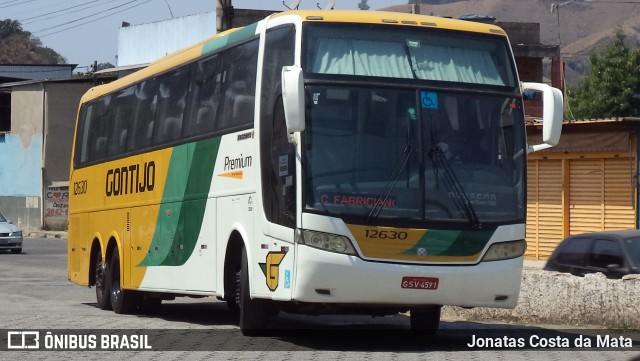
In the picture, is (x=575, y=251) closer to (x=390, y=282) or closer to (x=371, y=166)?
(x=390, y=282)

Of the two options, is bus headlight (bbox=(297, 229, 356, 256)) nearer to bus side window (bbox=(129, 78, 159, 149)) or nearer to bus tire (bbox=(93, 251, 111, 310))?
bus side window (bbox=(129, 78, 159, 149))

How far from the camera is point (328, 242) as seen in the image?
12.3m

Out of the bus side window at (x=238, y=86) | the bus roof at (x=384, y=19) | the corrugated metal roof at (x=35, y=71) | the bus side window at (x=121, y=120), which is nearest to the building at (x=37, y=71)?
the corrugated metal roof at (x=35, y=71)

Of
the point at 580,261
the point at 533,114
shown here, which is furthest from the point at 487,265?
the point at 533,114

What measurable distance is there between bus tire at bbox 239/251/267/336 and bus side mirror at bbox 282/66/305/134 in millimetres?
2249

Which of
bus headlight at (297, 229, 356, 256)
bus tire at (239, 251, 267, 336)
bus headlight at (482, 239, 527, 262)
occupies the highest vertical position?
bus headlight at (297, 229, 356, 256)

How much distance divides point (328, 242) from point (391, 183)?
0.90 m

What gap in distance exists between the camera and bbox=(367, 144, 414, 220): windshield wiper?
487 inches

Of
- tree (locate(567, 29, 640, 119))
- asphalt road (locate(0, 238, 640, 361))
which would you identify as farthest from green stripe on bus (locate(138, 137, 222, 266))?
tree (locate(567, 29, 640, 119))

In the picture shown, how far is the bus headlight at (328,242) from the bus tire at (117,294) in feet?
23.4

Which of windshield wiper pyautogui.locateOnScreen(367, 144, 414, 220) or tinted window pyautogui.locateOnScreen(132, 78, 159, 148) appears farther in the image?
tinted window pyautogui.locateOnScreen(132, 78, 159, 148)

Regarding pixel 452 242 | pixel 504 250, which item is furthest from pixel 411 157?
pixel 504 250

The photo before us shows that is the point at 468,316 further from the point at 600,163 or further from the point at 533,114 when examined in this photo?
the point at 533,114

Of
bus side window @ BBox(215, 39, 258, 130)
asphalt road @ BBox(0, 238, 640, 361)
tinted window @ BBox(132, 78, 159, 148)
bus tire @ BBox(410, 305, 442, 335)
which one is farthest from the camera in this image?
tinted window @ BBox(132, 78, 159, 148)
